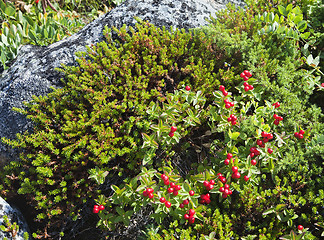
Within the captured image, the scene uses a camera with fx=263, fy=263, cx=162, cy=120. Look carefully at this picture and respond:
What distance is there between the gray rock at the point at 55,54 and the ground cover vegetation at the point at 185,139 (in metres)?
0.23

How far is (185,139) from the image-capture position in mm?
2914

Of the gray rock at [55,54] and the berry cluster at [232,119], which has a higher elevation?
the gray rock at [55,54]

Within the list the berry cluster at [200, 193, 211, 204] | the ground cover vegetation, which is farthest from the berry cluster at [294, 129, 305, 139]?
the berry cluster at [200, 193, 211, 204]

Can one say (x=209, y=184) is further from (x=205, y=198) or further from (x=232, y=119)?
(x=232, y=119)

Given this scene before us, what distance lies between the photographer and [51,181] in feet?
8.20

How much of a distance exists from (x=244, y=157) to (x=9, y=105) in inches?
103

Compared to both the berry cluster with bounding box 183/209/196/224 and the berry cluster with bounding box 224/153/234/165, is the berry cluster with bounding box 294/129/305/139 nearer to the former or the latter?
the berry cluster with bounding box 224/153/234/165

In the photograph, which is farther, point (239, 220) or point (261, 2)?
point (261, 2)

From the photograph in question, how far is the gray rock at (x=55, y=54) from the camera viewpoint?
295cm

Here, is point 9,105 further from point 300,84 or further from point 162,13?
point 300,84

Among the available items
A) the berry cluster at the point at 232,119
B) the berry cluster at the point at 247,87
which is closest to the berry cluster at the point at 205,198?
the berry cluster at the point at 232,119

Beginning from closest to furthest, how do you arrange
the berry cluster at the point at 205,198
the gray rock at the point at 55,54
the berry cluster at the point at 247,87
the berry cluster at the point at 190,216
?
the berry cluster at the point at 190,216
the berry cluster at the point at 205,198
the berry cluster at the point at 247,87
the gray rock at the point at 55,54

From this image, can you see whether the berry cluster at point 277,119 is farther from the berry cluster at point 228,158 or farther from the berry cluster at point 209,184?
the berry cluster at point 209,184

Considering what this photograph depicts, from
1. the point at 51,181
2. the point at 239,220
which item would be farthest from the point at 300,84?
the point at 51,181
